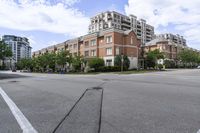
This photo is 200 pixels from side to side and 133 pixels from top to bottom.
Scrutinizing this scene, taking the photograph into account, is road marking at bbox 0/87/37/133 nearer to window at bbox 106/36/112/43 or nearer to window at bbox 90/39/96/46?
window at bbox 106/36/112/43

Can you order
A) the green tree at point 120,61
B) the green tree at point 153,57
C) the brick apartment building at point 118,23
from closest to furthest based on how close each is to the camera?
the green tree at point 120,61 → the green tree at point 153,57 → the brick apartment building at point 118,23

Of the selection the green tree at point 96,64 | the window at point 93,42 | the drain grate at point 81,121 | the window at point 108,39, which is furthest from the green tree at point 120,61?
the drain grate at point 81,121

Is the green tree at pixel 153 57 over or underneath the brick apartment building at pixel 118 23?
underneath

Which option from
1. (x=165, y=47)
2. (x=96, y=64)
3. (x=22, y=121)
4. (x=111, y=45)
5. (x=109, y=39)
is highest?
(x=165, y=47)

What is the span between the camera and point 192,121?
5.34 m

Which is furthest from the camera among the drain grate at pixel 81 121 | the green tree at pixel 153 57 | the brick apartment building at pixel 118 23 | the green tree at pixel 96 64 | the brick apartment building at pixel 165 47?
the brick apartment building at pixel 118 23

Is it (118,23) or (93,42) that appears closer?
(93,42)

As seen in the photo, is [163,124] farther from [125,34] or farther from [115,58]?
[125,34]

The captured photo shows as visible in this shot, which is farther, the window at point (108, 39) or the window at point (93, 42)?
the window at point (93, 42)

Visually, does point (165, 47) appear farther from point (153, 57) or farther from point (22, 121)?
point (22, 121)

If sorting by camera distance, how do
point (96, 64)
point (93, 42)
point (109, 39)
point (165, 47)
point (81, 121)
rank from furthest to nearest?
point (165, 47) → point (93, 42) → point (109, 39) → point (96, 64) → point (81, 121)

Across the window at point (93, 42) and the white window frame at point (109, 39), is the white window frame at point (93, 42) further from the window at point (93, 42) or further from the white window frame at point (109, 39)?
the white window frame at point (109, 39)

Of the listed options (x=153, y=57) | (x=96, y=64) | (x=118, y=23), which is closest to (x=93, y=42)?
(x=96, y=64)

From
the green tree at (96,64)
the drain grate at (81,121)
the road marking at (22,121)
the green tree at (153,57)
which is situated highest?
the green tree at (153,57)
